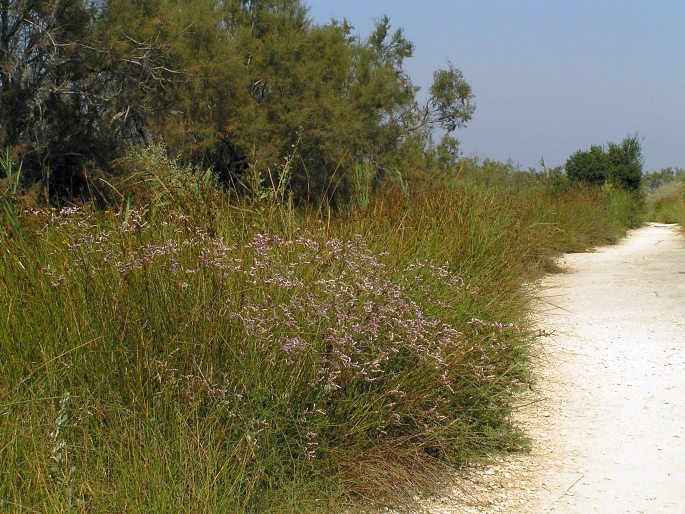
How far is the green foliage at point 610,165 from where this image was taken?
27.8 m

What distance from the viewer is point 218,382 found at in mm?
3465

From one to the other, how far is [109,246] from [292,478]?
179 centimetres

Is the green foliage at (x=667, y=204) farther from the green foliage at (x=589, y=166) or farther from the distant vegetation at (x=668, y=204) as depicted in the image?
the green foliage at (x=589, y=166)

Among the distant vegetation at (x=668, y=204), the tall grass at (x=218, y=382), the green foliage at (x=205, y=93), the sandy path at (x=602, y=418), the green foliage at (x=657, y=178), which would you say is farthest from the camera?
the green foliage at (x=657, y=178)

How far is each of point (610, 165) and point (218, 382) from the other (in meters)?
26.7

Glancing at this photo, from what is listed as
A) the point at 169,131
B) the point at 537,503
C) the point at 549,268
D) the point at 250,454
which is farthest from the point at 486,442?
the point at 169,131

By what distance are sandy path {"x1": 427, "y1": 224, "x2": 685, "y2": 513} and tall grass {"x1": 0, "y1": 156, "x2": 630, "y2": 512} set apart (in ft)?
0.89

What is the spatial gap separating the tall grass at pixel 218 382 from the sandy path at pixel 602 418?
0.27 metres

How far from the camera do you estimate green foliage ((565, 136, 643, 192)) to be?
91.0 ft

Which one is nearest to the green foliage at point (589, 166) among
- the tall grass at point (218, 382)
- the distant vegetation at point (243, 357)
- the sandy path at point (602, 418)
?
the sandy path at point (602, 418)

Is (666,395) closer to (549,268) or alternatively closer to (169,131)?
(549,268)

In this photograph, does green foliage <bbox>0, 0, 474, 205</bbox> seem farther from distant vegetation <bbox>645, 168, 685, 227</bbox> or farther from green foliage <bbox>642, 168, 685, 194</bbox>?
green foliage <bbox>642, 168, 685, 194</bbox>

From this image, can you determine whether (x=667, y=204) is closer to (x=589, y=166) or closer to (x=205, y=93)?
(x=589, y=166)

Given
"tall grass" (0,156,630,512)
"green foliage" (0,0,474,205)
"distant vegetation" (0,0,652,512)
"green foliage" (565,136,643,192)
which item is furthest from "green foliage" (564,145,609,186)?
"tall grass" (0,156,630,512)
